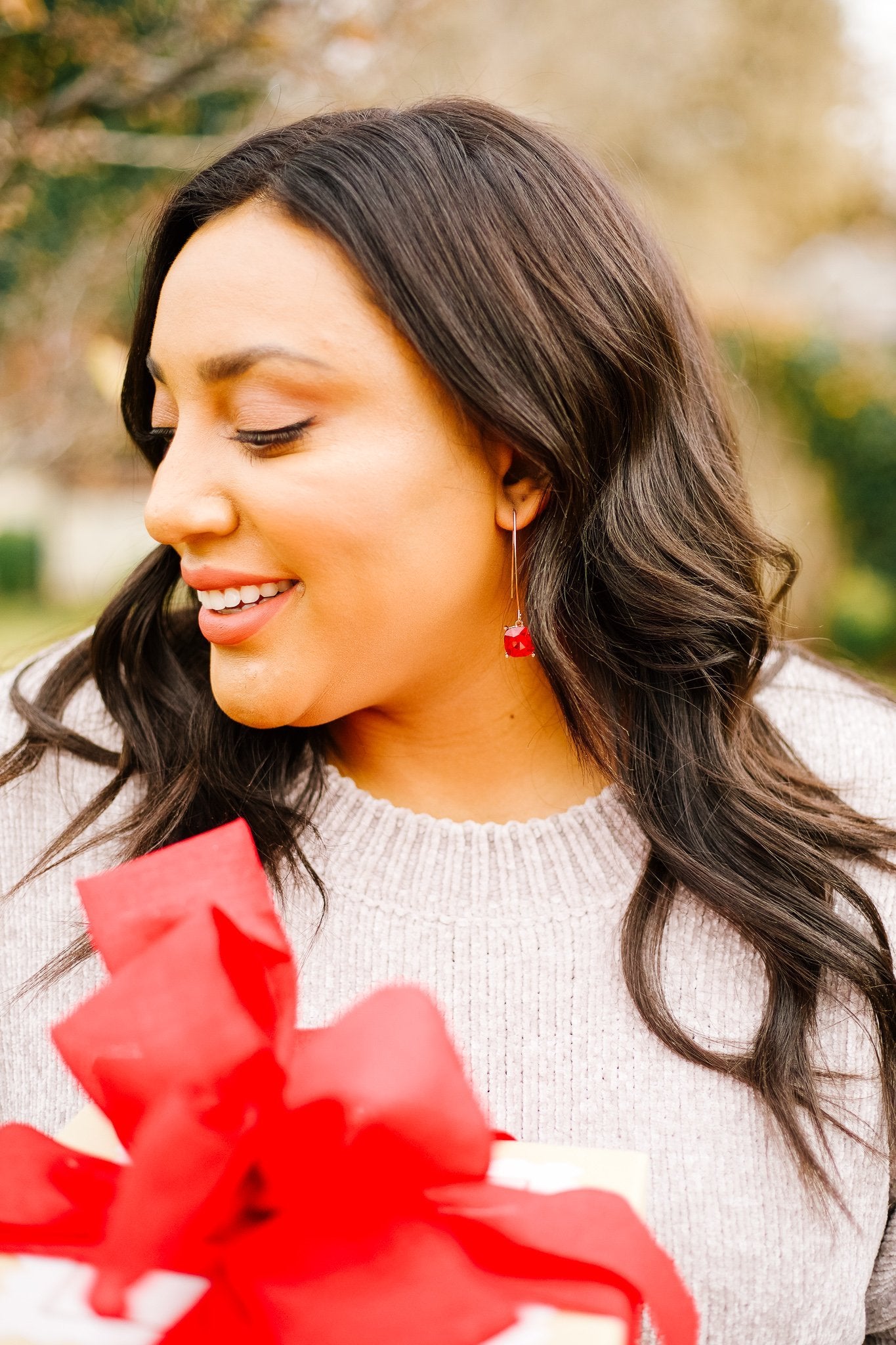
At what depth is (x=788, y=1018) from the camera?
1.61 m

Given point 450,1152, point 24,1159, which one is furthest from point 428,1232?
point 24,1159

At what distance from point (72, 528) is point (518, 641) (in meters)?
9.09

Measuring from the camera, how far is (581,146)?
5.98ft

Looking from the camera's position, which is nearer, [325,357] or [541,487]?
[325,357]

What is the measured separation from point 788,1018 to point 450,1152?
866 mm

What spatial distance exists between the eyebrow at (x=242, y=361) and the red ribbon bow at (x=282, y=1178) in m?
0.70

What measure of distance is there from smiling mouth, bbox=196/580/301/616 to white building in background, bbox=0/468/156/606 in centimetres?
692

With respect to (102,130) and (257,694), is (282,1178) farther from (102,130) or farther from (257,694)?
(102,130)

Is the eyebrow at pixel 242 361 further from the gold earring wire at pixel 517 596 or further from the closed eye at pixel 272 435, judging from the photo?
the gold earring wire at pixel 517 596

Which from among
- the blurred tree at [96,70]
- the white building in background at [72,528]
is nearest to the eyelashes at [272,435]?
the blurred tree at [96,70]

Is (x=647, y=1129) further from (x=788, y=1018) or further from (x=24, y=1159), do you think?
(x=24, y=1159)

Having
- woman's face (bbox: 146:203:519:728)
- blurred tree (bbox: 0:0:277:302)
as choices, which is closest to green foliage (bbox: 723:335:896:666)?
blurred tree (bbox: 0:0:277:302)

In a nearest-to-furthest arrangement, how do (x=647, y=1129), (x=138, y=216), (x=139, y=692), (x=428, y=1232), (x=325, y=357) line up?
1. (x=428, y=1232)
2. (x=325, y=357)
3. (x=647, y=1129)
4. (x=139, y=692)
5. (x=138, y=216)

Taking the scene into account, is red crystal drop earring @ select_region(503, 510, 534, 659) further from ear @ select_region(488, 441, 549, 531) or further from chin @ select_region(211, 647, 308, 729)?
chin @ select_region(211, 647, 308, 729)
